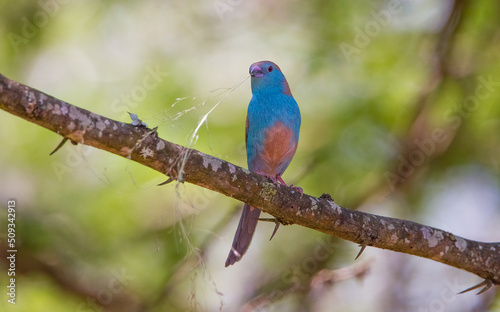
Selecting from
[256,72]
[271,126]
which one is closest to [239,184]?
[271,126]

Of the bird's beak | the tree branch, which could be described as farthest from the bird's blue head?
the tree branch

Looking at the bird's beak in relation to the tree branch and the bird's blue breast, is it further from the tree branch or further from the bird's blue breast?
the tree branch

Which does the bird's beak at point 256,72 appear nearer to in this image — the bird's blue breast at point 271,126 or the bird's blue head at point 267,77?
the bird's blue head at point 267,77

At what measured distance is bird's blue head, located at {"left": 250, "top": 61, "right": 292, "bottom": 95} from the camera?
4379 mm

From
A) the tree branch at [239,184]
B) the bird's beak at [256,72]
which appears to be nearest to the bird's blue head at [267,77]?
the bird's beak at [256,72]

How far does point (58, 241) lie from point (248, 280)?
179 centimetres

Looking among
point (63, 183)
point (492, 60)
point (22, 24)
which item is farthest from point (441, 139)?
point (22, 24)

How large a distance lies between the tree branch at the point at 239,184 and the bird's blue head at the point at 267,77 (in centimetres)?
139

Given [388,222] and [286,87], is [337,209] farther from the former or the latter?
[286,87]

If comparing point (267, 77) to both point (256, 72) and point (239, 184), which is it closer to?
point (256, 72)

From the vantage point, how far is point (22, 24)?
14.6 ft

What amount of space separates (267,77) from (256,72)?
0.37ft

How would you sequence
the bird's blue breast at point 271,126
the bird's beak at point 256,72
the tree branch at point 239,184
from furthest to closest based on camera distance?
the bird's beak at point 256,72 → the bird's blue breast at point 271,126 → the tree branch at point 239,184

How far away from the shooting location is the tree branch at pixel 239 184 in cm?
228
